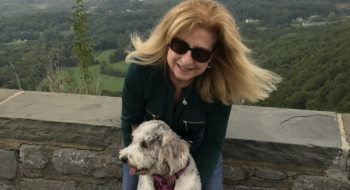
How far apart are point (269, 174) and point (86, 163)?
1414mm

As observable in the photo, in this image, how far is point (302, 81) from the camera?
516cm

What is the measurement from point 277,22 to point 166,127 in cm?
863

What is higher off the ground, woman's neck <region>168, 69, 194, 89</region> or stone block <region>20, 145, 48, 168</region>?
woman's neck <region>168, 69, 194, 89</region>

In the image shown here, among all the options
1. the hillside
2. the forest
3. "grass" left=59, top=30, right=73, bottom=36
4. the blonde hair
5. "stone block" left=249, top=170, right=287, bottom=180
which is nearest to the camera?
the blonde hair

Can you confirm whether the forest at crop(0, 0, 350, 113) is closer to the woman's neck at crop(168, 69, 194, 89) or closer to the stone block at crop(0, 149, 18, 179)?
the woman's neck at crop(168, 69, 194, 89)

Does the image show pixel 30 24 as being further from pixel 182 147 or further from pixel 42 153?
pixel 182 147

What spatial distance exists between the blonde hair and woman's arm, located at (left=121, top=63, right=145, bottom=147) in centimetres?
10

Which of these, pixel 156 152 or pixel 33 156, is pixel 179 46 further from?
pixel 33 156

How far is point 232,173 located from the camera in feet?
7.02

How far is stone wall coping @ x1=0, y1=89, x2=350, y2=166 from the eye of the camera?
1.93 metres

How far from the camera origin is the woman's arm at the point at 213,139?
72.7 inches

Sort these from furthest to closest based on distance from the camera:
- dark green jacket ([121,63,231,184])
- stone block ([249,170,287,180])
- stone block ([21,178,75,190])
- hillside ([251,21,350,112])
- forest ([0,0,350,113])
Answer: forest ([0,0,350,113]), hillside ([251,21,350,112]), stone block ([21,178,75,190]), stone block ([249,170,287,180]), dark green jacket ([121,63,231,184])

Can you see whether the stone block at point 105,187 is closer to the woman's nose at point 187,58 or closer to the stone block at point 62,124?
the stone block at point 62,124

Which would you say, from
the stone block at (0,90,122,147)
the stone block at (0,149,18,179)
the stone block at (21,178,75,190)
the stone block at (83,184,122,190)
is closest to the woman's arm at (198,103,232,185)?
the stone block at (0,90,122,147)
